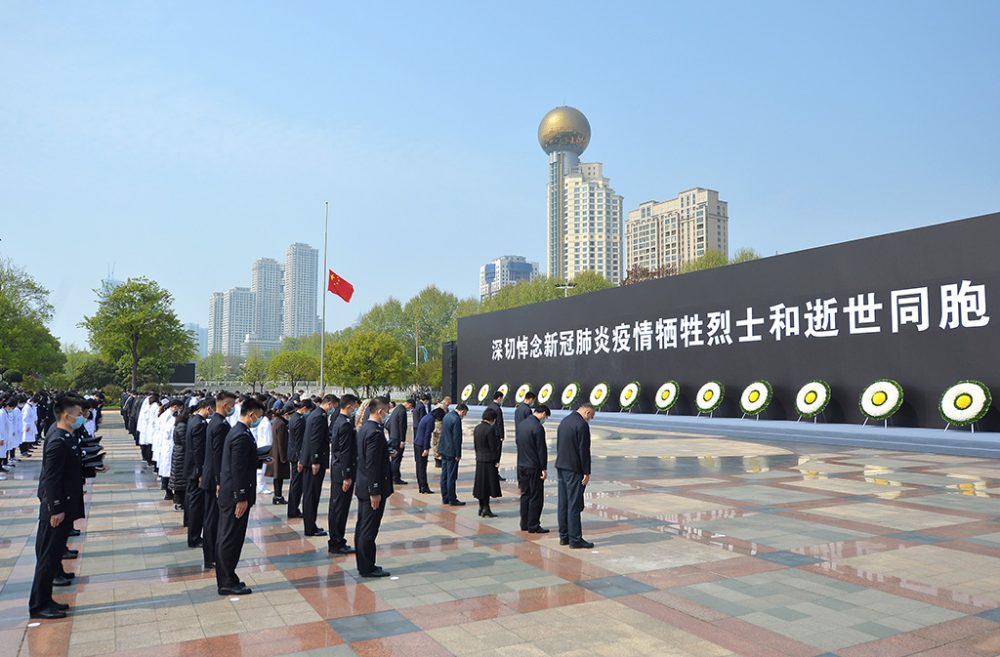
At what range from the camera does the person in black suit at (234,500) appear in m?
5.60

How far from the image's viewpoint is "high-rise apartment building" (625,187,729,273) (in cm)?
11988

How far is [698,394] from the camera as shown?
24453 millimetres

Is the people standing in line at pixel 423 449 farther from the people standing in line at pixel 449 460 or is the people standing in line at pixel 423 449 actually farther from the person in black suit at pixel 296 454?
the person in black suit at pixel 296 454

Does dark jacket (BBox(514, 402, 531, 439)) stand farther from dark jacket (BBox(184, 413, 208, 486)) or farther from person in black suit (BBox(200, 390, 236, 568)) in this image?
dark jacket (BBox(184, 413, 208, 486))

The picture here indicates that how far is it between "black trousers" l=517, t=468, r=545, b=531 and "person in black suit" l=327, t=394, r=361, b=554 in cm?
205

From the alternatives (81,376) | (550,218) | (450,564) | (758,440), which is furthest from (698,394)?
(550,218)

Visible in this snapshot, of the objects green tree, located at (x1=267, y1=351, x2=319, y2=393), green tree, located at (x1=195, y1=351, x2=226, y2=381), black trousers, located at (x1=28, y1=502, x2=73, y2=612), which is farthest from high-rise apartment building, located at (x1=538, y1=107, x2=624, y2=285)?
black trousers, located at (x1=28, y1=502, x2=73, y2=612)

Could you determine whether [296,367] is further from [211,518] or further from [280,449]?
[211,518]

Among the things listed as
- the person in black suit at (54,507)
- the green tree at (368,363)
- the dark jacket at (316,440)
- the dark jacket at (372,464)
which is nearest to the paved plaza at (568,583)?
the person in black suit at (54,507)

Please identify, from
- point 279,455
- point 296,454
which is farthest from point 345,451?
point 279,455

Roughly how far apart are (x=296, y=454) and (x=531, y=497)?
137 inches

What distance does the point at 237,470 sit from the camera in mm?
5719

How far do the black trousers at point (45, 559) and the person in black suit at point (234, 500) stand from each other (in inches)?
44.6

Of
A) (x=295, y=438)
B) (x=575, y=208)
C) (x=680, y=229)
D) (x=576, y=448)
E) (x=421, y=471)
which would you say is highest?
(x=575, y=208)
